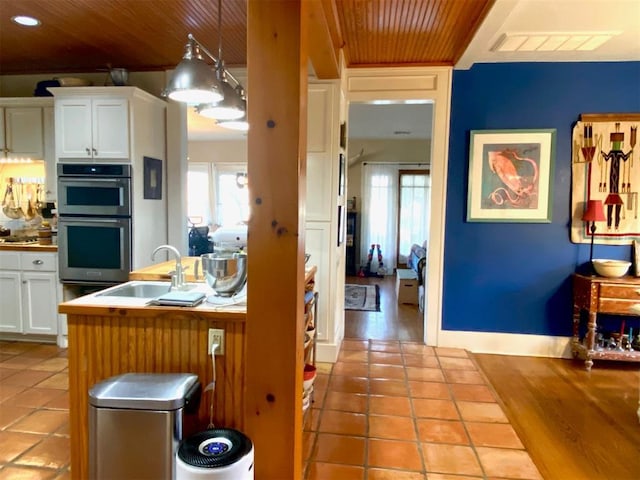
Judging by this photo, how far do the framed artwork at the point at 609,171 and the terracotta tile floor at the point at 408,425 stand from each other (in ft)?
5.55

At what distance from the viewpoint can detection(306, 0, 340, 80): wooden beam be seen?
221 centimetres

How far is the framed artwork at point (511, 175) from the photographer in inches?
142

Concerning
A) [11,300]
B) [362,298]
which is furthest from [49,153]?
[362,298]

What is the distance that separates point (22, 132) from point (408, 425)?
4129mm

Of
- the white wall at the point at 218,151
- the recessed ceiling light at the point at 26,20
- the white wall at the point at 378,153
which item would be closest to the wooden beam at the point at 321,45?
the recessed ceiling light at the point at 26,20

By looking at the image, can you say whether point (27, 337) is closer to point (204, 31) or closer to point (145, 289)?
point (145, 289)

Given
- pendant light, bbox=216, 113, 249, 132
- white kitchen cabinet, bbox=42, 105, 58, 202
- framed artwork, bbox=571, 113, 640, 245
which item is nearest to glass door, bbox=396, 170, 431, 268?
framed artwork, bbox=571, 113, 640, 245

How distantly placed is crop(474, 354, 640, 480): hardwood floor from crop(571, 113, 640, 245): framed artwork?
3.82ft

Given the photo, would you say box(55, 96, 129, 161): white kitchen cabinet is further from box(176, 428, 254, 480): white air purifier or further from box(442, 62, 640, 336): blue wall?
box(442, 62, 640, 336): blue wall

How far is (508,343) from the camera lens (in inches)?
149

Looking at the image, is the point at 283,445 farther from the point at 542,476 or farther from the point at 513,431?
the point at 513,431

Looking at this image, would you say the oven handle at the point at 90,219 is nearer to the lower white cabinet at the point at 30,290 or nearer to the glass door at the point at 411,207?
the lower white cabinet at the point at 30,290

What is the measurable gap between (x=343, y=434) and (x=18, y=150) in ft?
12.6

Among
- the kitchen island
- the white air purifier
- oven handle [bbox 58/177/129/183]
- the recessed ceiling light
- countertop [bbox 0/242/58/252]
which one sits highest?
the recessed ceiling light
